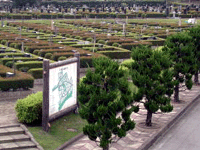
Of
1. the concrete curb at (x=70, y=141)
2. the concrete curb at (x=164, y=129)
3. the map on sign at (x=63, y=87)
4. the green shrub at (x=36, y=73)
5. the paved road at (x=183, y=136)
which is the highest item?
the map on sign at (x=63, y=87)

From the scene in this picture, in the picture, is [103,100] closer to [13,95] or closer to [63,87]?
[63,87]

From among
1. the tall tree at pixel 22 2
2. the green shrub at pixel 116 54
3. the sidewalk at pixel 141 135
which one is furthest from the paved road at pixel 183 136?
the tall tree at pixel 22 2

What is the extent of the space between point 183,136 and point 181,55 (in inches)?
240

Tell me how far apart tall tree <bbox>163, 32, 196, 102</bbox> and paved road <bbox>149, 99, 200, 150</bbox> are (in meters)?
2.13

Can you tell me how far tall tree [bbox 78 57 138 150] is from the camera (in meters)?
15.1

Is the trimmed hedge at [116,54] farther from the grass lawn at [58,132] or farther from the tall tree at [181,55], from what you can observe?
→ the grass lawn at [58,132]

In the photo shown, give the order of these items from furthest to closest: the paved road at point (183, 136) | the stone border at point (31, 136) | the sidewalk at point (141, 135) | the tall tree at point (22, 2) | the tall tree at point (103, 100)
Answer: the tall tree at point (22, 2) → the paved road at point (183, 136) → the sidewalk at point (141, 135) → the stone border at point (31, 136) → the tall tree at point (103, 100)

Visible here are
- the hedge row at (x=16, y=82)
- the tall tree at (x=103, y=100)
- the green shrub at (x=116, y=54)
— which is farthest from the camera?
the green shrub at (x=116, y=54)

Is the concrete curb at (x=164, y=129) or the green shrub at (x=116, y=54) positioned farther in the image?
Result: the green shrub at (x=116, y=54)

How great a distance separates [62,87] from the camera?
1903 centimetres

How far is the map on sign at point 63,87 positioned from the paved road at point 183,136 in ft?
13.6

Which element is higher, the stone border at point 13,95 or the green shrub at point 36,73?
the green shrub at point 36,73

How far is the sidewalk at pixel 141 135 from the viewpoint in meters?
17.3

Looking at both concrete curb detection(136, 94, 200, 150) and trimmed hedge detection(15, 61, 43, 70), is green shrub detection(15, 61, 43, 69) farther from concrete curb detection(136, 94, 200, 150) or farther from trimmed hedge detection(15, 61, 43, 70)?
concrete curb detection(136, 94, 200, 150)
